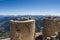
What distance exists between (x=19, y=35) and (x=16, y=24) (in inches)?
26.5

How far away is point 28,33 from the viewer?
8.62 meters

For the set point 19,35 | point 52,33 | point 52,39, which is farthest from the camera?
point 52,33

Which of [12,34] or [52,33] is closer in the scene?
[12,34]

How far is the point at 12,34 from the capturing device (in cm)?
871

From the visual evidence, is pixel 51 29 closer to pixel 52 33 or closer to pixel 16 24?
pixel 52 33

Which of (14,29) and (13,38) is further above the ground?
(14,29)

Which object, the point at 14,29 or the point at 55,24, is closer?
the point at 14,29

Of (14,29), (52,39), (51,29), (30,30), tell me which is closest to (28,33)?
(30,30)

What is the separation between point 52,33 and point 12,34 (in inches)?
211

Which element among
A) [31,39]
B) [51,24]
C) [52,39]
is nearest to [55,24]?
[51,24]

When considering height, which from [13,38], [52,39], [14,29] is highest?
[14,29]

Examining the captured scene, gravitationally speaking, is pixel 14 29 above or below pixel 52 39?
above

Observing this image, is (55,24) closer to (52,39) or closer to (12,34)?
(52,39)

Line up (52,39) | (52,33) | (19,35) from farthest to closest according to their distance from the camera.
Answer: (52,33) → (52,39) → (19,35)
